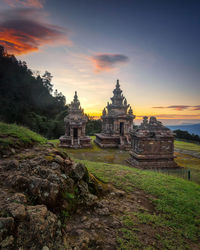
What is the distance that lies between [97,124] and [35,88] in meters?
21.5

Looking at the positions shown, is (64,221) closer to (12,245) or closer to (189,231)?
(12,245)

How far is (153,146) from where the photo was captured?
13367 mm

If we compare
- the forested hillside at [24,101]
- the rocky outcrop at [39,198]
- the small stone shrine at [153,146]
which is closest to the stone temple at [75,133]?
the small stone shrine at [153,146]

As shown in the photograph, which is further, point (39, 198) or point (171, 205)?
point (171, 205)

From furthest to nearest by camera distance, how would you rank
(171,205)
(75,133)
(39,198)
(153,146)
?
(75,133) < (153,146) < (171,205) < (39,198)

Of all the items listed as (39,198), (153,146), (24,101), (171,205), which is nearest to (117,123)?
(153,146)

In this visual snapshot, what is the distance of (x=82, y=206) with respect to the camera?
13.5ft

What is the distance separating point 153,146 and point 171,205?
847cm

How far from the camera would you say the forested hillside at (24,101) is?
32.0 m

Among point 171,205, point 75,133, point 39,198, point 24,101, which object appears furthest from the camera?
point 24,101

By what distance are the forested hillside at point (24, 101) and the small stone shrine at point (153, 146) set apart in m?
24.1

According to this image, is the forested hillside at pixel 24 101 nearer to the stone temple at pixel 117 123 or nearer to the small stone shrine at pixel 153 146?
the stone temple at pixel 117 123

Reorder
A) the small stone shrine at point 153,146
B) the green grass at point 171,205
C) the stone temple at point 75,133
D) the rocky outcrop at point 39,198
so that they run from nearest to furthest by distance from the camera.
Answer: the rocky outcrop at point 39,198
the green grass at point 171,205
the small stone shrine at point 153,146
the stone temple at point 75,133

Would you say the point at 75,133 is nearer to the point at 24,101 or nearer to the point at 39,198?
the point at 39,198
